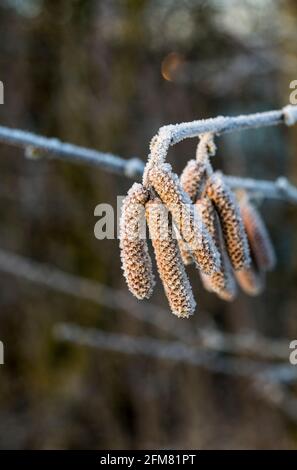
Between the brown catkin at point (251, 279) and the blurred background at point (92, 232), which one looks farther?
the blurred background at point (92, 232)

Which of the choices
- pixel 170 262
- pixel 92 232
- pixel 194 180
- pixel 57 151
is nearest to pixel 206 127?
pixel 194 180

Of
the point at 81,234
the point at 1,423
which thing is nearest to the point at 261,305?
the point at 81,234

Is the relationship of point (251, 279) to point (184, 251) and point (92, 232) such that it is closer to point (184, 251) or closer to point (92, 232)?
point (184, 251)

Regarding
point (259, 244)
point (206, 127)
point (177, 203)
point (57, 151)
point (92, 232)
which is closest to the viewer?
point (177, 203)

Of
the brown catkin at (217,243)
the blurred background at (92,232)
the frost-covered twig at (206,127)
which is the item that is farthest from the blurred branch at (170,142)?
the blurred background at (92,232)

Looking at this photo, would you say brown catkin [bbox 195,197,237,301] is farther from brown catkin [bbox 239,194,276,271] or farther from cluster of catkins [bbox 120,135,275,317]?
brown catkin [bbox 239,194,276,271]

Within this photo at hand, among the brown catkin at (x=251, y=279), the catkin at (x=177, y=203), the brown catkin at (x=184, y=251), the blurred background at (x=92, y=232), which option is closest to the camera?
the catkin at (x=177, y=203)

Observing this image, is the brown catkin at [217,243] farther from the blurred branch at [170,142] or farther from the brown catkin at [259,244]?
the brown catkin at [259,244]
